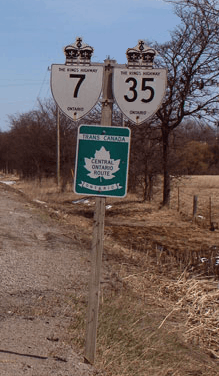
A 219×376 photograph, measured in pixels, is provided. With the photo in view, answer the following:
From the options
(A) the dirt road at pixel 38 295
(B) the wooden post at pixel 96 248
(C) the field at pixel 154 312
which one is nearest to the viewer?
(A) the dirt road at pixel 38 295

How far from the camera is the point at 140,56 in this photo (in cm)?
523

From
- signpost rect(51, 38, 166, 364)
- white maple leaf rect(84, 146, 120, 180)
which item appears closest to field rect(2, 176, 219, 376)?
signpost rect(51, 38, 166, 364)

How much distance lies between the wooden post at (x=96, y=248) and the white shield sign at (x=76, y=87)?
0.25 feet

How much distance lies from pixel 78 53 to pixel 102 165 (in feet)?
3.34

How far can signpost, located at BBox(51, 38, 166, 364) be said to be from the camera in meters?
5.15

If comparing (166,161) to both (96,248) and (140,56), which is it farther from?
(96,248)

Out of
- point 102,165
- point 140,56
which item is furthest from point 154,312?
point 140,56

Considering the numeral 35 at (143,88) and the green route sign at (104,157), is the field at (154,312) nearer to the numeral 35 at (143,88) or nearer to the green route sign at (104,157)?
the green route sign at (104,157)

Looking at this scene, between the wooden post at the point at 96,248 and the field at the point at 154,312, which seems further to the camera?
the field at the point at 154,312

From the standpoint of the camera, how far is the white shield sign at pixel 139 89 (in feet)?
16.9

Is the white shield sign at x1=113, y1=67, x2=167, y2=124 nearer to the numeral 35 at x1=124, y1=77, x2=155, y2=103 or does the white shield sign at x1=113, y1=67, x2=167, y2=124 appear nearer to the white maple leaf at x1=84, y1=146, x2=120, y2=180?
the numeral 35 at x1=124, y1=77, x2=155, y2=103

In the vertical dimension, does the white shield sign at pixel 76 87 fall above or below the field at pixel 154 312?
→ above

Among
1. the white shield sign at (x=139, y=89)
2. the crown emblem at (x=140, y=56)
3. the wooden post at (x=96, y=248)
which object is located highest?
the crown emblem at (x=140, y=56)

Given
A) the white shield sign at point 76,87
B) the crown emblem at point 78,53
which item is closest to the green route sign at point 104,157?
the white shield sign at point 76,87
